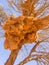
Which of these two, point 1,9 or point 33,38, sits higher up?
point 1,9

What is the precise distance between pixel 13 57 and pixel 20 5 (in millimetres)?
2269

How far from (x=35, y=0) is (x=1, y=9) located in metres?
3.42

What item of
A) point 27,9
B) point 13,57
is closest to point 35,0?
point 27,9

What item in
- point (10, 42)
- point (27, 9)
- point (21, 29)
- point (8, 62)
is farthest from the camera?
point (8, 62)

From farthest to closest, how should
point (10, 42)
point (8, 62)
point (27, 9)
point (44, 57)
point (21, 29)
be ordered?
point (44, 57) < point (8, 62) < point (27, 9) < point (10, 42) < point (21, 29)

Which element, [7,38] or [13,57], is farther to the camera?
[13,57]

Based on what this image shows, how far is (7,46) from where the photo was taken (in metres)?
6.40

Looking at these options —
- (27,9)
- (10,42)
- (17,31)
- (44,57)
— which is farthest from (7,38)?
(44,57)

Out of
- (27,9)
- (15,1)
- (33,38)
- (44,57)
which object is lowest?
(44,57)

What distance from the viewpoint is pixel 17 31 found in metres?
5.89

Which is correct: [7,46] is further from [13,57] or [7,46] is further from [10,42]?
[13,57]

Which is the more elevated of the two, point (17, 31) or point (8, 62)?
point (17, 31)

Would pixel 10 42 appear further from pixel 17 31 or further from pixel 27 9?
pixel 27 9

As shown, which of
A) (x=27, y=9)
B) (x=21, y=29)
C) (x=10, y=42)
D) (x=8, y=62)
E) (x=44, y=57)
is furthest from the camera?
(x=44, y=57)
